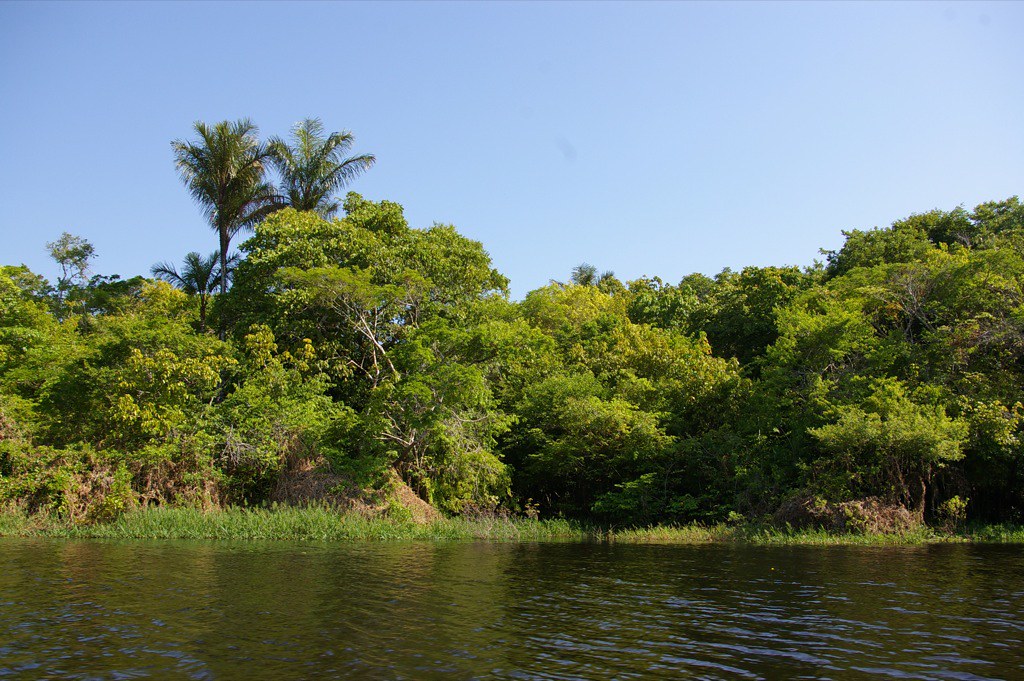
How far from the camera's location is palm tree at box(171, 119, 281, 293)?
41.8m

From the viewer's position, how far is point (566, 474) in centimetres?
3644

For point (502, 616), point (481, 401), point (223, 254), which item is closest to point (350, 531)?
point (481, 401)

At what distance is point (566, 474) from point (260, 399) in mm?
14789

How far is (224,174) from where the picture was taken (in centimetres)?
4172

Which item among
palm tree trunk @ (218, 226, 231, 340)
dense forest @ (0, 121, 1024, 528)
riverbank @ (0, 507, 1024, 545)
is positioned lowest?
riverbank @ (0, 507, 1024, 545)

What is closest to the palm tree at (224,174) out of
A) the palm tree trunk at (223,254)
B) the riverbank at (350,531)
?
the palm tree trunk at (223,254)

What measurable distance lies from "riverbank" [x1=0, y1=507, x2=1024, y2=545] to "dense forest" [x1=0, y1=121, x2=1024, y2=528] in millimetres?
1265

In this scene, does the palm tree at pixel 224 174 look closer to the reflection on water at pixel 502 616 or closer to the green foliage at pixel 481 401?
the green foliage at pixel 481 401

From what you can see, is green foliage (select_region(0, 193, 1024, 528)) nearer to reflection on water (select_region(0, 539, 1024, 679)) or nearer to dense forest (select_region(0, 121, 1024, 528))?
dense forest (select_region(0, 121, 1024, 528))

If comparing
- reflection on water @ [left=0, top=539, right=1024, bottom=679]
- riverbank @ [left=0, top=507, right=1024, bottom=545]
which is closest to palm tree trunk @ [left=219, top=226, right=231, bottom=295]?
riverbank @ [left=0, top=507, right=1024, bottom=545]

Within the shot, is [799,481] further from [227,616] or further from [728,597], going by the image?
→ [227,616]

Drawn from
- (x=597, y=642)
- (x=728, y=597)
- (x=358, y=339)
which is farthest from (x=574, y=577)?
(x=358, y=339)

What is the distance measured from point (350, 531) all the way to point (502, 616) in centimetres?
1654

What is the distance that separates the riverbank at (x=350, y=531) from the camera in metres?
27.2
